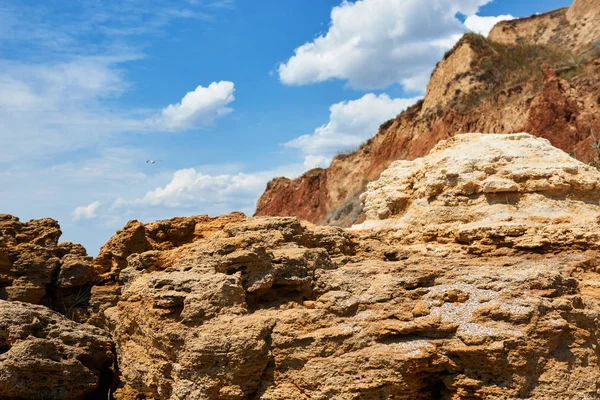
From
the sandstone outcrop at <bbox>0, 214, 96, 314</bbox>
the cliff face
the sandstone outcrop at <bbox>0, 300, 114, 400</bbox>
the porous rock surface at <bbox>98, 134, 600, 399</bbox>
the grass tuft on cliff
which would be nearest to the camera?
the porous rock surface at <bbox>98, 134, 600, 399</bbox>

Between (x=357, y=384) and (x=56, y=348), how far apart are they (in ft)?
10.8

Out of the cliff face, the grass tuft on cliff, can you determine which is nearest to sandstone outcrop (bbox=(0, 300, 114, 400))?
the cliff face

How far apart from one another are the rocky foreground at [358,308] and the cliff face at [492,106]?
12989mm

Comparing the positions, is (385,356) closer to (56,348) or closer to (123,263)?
(56,348)

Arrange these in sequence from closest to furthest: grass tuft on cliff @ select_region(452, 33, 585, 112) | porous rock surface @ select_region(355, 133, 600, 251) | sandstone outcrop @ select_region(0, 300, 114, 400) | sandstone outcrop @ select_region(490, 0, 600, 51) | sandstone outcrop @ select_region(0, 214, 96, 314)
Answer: sandstone outcrop @ select_region(0, 300, 114, 400), porous rock surface @ select_region(355, 133, 600, 251), sandstone outcrop @ select_region(0, 214, 96, 314), grass tuft on cliff @ select_region(452, 33, 585, 112), sandstone outcrop @ select_region(490, 0, 600, 51)

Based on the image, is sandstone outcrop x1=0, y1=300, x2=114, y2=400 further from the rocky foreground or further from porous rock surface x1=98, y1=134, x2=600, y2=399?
porous rock surface x1=98, y1=134, x2=600, y2=399

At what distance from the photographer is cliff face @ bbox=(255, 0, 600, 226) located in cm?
2228

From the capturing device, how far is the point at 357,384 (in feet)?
14.4

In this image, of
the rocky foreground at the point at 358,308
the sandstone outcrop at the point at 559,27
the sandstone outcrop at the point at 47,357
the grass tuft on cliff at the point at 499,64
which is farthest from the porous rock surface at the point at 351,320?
the sandstone outcrop at the point at 559,27

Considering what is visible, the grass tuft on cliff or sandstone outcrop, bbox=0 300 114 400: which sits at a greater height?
the grass tuft on cliff

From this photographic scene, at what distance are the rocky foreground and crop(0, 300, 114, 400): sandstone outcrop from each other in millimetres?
14

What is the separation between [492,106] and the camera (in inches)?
1056

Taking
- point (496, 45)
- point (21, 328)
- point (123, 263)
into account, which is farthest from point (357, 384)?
point (496, 45)

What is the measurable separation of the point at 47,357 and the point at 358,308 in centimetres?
321
